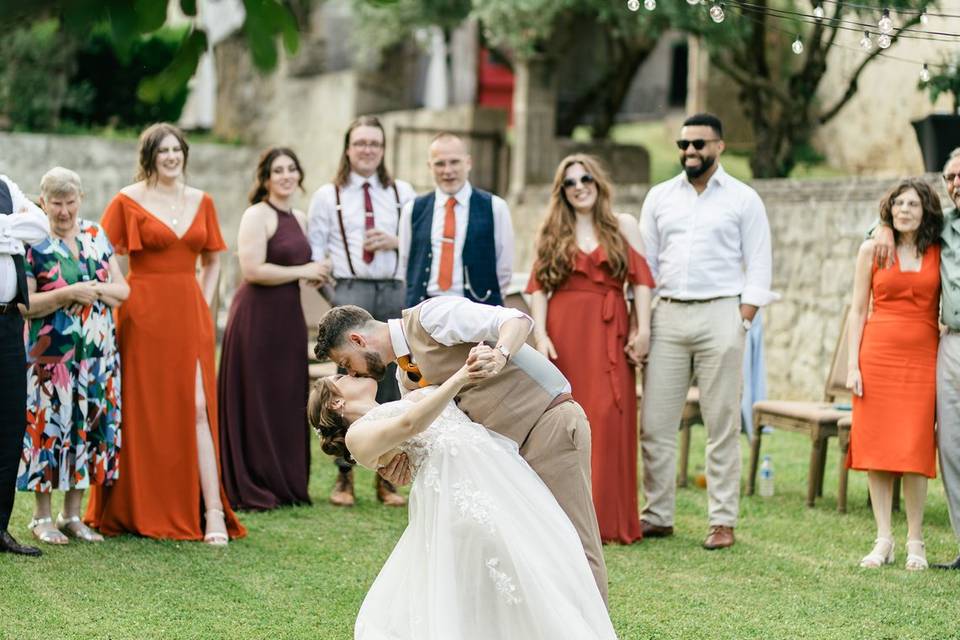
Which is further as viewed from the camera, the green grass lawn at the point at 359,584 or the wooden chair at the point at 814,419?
the wooden chair at the point at 814,419

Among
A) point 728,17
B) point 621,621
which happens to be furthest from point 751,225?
point 728,17

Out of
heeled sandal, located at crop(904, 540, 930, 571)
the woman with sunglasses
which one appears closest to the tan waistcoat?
the woman with sunglasses

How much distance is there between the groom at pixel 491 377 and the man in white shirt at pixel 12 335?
2.30m

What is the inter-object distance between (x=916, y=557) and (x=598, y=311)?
1958 mm

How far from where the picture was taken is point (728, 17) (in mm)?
12086

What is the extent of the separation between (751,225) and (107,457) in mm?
3439

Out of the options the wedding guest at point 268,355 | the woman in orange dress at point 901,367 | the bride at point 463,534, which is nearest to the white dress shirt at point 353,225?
the wedding guest at point 268,355

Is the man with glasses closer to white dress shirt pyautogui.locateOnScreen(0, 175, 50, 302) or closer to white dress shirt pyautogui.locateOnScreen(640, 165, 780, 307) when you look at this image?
white dress shirt pyautogui.locateOnScreen(640, 165, 780, 307)

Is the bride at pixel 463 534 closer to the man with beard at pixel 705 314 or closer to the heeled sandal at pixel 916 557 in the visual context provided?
the heeled sandal at pixel 916 557

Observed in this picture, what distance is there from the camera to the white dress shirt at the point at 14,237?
19.5ft

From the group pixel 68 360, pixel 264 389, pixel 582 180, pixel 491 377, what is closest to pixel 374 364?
pixel 491 377

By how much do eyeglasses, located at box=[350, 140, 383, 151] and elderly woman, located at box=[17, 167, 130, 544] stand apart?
5.63ft

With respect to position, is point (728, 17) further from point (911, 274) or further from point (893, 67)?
point (911, 274)

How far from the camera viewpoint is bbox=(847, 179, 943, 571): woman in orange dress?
650 centimetres
